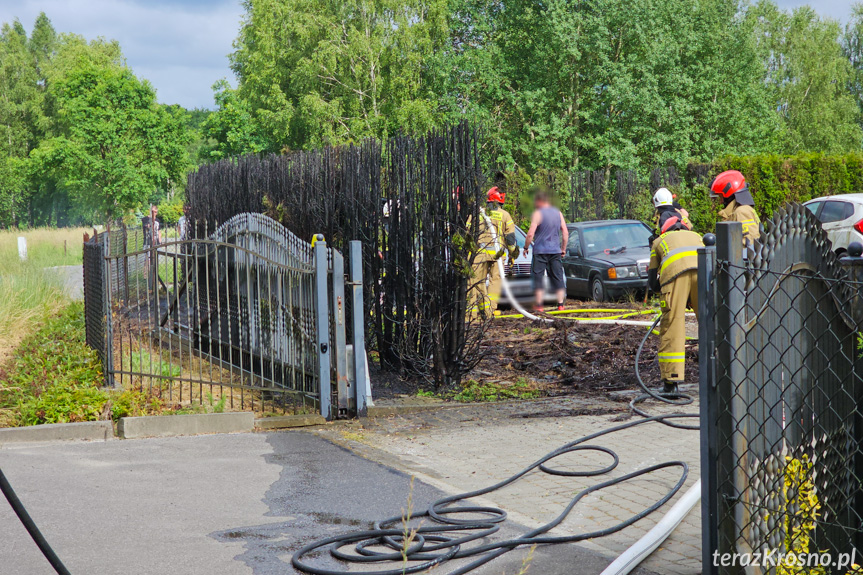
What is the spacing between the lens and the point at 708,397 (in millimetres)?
3363

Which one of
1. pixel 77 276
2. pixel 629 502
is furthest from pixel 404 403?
pixel 77 276

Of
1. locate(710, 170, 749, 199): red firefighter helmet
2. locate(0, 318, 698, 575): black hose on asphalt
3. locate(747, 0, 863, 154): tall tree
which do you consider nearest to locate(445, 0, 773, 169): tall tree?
locate(747, 0, 863, 154): tall tree

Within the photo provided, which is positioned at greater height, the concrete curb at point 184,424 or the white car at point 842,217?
the white car at point 842,217

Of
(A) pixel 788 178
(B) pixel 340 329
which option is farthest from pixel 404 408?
(A) pixel 788 178

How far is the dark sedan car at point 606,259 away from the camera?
16500 millimetres

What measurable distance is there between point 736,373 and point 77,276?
768 inches

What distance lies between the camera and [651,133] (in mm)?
40719

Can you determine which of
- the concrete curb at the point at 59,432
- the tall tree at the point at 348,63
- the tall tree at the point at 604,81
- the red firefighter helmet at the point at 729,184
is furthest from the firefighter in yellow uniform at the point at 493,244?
the tall tree at the point at 348,63

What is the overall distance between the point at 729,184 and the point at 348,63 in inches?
1550

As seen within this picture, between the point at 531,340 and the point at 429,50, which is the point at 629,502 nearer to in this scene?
the point at 531,340

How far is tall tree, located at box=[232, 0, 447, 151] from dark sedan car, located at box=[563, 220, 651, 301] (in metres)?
27.2

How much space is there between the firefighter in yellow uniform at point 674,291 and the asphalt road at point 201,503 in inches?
133

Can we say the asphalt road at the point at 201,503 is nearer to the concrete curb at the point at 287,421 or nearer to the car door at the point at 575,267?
the concrete curb at the point at 287,421

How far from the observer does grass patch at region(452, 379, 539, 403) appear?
28.9 ft
